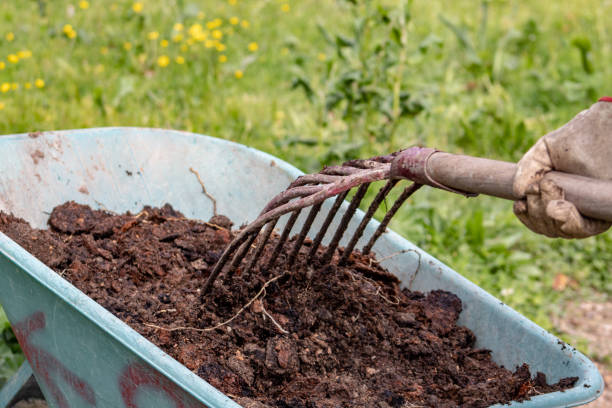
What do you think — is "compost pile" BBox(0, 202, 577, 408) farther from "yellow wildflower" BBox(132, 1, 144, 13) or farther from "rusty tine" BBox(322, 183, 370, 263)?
"yellow wildflower" BBox(132, 1, 144, 13)

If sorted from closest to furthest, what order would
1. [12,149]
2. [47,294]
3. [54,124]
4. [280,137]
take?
[47,294], [12,149], [54,124], [280,137]

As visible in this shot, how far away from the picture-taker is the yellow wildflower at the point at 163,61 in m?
4.27

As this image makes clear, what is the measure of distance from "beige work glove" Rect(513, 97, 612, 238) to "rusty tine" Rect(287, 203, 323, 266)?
0.63 metres

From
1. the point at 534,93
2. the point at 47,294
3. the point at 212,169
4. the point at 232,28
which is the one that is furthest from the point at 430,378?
the point at 232,28

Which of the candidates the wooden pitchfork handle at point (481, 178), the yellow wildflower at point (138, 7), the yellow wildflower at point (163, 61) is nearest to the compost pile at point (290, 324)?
the wooden pitchfork handle at point (481, 178)

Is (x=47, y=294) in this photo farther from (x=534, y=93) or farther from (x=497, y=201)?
(x=534, y=93)

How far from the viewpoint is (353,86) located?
361 cm

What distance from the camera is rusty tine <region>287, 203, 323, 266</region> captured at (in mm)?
1873

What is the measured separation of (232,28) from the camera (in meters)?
5.25

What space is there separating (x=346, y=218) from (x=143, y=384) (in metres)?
0.70

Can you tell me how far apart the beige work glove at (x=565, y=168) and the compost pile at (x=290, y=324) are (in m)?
0.49

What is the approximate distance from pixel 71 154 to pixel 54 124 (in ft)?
4.21

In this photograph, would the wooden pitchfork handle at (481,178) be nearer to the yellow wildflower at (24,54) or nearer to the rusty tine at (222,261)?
the rusty tine at (222,261)

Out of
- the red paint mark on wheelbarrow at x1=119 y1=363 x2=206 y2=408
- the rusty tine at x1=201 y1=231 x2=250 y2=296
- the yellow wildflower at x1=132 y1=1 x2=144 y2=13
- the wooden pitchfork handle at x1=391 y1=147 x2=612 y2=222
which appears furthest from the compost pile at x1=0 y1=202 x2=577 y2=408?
the yellow wildflower at x1=132 y1=1 x2=144 y2=13
